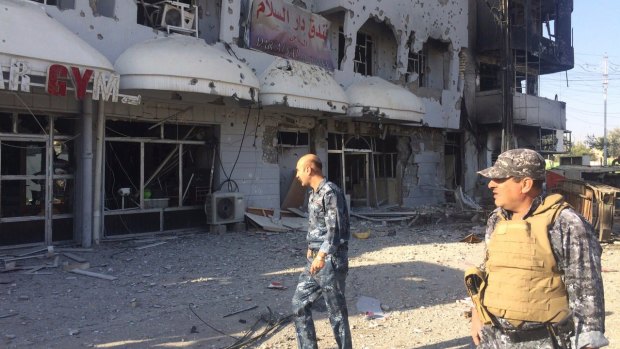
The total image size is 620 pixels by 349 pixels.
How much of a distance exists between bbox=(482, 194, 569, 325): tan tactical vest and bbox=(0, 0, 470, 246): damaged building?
24.0 ft

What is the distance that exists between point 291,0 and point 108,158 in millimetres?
6513

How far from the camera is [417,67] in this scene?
17.7 metres

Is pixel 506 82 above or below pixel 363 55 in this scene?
below

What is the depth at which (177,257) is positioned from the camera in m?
8.38

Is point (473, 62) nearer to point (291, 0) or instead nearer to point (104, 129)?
point (291, 0)

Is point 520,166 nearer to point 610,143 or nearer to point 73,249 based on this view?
point 73,249

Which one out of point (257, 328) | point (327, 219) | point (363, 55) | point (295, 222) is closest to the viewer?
point (327, 219)

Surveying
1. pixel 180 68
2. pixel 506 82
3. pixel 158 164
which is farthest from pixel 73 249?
pixel 506 82

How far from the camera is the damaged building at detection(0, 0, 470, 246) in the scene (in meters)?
8.46

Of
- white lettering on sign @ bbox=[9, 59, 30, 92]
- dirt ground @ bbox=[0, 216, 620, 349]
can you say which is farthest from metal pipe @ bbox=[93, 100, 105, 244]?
white lettering on sign @ bbox=[9, 59, 30, 92]

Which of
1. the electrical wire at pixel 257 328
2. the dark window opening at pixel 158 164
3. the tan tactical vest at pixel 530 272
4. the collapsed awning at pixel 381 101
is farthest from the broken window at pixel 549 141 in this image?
the tan tactical vest at pixel 530 272

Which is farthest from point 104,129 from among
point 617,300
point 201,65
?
point 617,300

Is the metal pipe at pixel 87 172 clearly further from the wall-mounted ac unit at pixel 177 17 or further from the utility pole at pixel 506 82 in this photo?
the utility pole at pixel 506 82

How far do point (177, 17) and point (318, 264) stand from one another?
8417 mm
